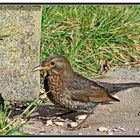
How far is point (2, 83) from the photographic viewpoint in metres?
8.77

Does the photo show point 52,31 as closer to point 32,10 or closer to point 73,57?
point 73,57

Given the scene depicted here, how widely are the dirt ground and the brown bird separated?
0.18 meters

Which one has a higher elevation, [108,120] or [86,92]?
[86,92]

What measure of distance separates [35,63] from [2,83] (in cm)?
45

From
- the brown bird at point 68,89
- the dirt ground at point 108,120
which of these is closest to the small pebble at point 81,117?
the dirt ground at point 108,120

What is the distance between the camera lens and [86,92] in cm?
814

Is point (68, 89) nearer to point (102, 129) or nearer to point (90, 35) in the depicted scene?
point (102, 129)

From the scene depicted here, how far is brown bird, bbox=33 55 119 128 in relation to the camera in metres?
8.02

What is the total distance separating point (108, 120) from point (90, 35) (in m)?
2.42

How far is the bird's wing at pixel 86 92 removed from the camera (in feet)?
26.5

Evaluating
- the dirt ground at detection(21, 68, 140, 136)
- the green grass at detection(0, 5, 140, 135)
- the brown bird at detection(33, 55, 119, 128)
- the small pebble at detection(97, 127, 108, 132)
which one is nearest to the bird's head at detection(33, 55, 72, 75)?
the brown bird at detection(33, 55, 119, 128)

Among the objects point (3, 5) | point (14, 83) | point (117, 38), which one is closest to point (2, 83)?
point (14, 83)

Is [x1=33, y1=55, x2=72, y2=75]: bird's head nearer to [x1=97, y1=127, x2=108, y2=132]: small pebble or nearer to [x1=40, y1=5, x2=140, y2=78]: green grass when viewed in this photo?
[x1=97, y1=127, x2=108, y2=132]: small pebble

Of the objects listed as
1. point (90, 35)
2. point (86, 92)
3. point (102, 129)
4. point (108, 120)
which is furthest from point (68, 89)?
point (90, 35)
